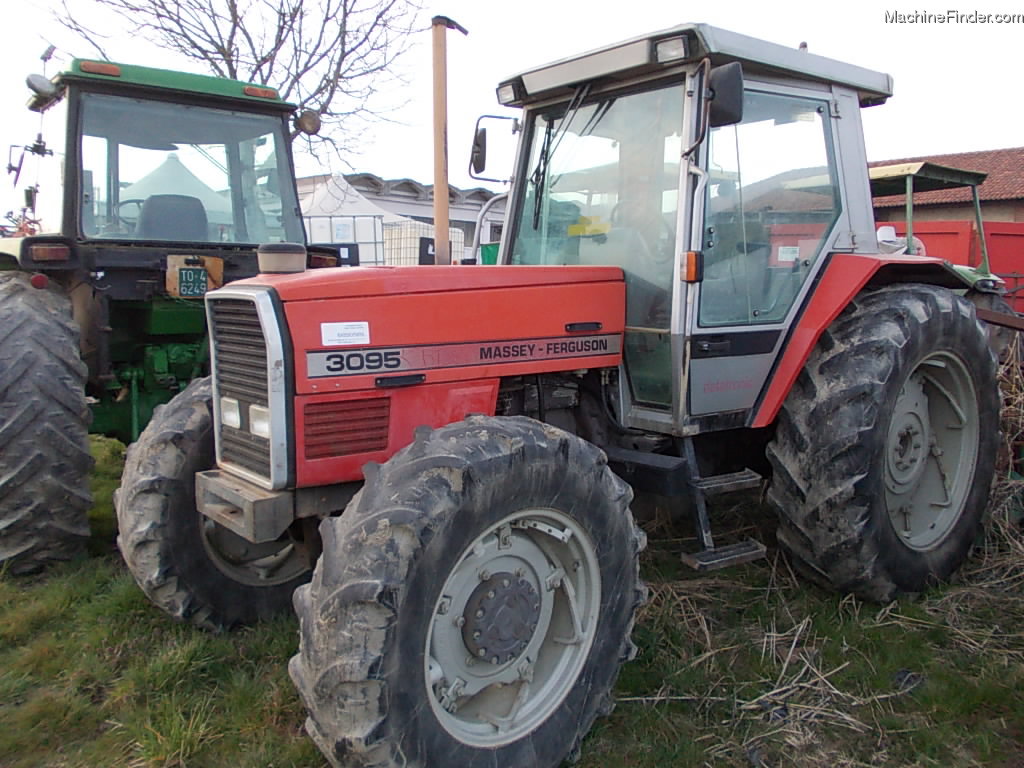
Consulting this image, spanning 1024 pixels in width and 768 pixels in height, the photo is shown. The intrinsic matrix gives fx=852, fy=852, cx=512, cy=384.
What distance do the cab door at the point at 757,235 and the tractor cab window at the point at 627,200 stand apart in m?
0.16

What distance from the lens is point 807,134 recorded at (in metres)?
3.93

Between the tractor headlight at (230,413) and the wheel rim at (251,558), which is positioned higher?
the tractor headlight at (230,413)

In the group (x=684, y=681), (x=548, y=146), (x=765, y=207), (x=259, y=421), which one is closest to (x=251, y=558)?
(x=259, y=421)

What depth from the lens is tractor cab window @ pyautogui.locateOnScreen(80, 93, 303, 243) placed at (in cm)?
517

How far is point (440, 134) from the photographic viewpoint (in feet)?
13.6

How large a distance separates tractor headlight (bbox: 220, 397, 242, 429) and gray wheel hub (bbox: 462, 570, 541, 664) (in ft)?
3.50

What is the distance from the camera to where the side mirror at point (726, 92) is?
123 inches

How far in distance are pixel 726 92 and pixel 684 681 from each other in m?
2.21

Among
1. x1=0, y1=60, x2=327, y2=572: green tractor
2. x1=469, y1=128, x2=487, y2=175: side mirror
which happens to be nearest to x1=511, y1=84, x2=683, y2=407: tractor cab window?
x1=469, y1=128, x2=487, y2=175: side mirror

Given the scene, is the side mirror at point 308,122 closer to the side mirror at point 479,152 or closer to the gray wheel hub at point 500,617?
the side mirror at point 479,152

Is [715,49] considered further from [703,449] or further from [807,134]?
[703,449]

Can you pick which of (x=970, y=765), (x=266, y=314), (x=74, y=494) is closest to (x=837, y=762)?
(x=970, y=765)

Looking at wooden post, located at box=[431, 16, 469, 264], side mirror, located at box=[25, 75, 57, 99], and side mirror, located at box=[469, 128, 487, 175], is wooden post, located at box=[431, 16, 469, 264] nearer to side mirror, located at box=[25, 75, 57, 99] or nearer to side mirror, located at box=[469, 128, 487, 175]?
side mirror, located at box=[469, 128, 487, 175]

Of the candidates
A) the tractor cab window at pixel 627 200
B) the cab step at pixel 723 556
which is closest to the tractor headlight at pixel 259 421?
the tractor cab window at pixel 627 200
